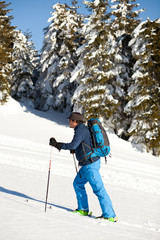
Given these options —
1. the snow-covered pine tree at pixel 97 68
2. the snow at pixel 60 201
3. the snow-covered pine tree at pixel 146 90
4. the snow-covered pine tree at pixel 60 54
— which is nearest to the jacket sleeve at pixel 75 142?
the snow at pixel 60 201

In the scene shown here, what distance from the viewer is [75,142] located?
4734mm

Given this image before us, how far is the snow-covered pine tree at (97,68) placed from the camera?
2400cm

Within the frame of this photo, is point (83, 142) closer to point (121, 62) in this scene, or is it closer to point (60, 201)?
point (60, 201)

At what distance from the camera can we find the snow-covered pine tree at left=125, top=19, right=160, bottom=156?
899 inches

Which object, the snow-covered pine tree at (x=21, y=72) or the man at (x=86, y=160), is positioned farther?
the snow-covered pine tree at (x=21, y=72)

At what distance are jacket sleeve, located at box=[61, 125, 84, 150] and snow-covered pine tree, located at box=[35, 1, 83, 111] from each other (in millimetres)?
25916

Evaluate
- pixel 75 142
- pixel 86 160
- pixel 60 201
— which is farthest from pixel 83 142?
pixel 60 201

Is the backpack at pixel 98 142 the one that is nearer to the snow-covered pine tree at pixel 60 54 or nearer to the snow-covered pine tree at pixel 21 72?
the snow-covered pine tree at pixel 60 54

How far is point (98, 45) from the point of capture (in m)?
24.9

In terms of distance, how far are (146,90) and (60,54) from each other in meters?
12.5

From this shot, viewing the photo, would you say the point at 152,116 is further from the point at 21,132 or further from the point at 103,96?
the point at 21,132

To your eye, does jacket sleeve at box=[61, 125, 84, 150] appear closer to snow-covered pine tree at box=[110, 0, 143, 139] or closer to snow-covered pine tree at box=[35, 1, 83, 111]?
snow-covered pine tree at box=[110, 0, 143, 139]

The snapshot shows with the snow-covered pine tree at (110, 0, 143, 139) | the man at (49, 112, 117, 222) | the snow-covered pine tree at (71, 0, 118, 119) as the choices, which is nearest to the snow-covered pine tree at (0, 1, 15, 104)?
the snow-covered pine tree at (71, 0, 118, 119)

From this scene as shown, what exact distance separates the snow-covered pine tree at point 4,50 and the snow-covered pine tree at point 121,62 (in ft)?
41.0
